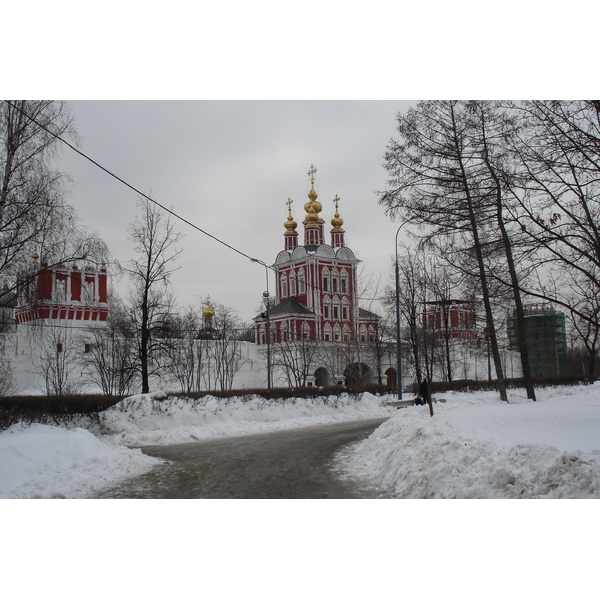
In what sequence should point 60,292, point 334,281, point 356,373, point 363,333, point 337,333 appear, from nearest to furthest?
point 60,292
point 334,281
point 337,333
point 363,333
point 356,373

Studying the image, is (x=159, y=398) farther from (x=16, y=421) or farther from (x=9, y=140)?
(x=9, y=140)

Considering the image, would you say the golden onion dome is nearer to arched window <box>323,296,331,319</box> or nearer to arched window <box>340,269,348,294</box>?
arched window <box>323,296,331,319</box>

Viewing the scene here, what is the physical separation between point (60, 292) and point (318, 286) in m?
10.2

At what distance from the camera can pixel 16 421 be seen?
9523mm

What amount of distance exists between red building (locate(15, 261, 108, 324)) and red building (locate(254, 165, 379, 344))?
13.7 ft

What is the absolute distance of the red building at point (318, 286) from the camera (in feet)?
51.4

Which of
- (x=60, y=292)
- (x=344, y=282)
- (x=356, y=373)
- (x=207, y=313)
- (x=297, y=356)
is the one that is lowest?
(x=356, y=373)

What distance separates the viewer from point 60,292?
9.80 metres

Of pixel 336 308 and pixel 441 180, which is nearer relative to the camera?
pixel 441 180

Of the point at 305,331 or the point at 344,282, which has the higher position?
the point at 344,282

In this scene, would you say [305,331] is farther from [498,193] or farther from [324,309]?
[498,193]

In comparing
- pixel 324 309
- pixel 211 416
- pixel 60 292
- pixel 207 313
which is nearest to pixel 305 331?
pixel 324 309

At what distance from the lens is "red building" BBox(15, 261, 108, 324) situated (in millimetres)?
9633

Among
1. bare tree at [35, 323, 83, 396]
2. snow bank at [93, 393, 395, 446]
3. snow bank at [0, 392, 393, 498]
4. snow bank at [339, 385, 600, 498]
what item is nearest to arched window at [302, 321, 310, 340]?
snow bank at [0, 392, 393, 498]
